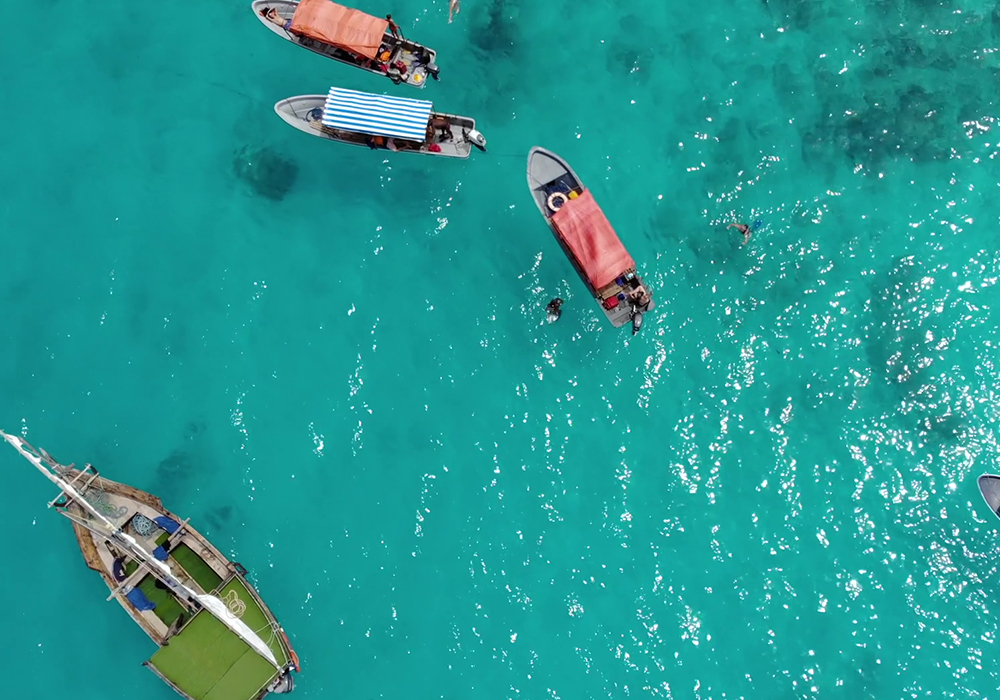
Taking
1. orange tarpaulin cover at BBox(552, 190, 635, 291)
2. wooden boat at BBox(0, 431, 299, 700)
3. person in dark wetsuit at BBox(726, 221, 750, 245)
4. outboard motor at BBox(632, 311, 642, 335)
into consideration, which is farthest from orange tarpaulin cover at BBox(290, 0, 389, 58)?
wooden boat at BBox(0, 431, 299, 700)

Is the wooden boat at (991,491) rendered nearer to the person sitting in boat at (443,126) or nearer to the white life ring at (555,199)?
the white life ring at (555,199)

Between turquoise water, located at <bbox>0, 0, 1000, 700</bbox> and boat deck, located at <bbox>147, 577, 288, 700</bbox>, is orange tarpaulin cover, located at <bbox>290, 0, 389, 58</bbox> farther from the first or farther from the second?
boat deck, located at <bbox>147, 577, 288, 700</bbox>

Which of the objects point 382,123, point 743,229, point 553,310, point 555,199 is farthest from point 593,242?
point 382,123

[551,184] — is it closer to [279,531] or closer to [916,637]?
[279,531]

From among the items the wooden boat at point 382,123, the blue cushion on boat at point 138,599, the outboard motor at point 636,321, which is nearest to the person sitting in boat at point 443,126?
the wooden boat at point 382,123

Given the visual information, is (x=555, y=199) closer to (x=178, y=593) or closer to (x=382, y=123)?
(x=382, y=123)
